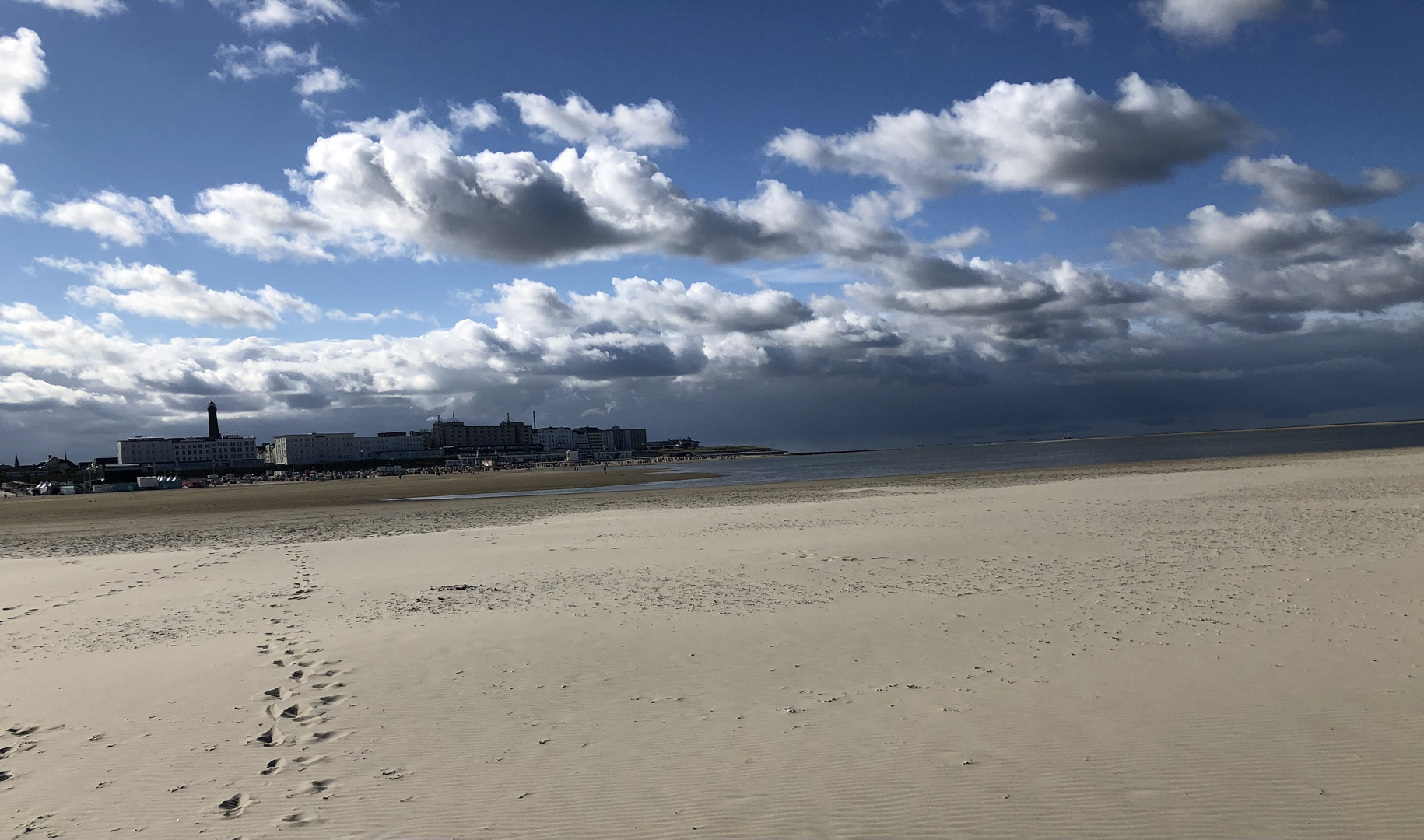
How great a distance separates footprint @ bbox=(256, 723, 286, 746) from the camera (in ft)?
20.7

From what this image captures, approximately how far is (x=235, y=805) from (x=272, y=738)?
1292mm

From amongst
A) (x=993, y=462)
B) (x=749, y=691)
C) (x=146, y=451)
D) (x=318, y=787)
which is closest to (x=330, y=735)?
(x=318, y=787)

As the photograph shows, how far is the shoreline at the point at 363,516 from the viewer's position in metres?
23.5

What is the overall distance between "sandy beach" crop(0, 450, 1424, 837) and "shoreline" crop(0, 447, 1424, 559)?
7684 mm

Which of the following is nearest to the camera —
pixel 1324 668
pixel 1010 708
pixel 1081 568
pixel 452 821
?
pixel 452 821

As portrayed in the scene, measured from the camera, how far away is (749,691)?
726 centimetres

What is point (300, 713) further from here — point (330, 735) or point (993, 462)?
point (993, 462)

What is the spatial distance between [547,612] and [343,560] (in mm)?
8773

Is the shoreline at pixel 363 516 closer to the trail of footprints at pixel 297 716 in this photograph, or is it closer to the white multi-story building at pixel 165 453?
the trail of footprints at pixel 297 716

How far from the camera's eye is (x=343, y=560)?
17109 millimetres

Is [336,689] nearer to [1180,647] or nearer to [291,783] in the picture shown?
[291,783]

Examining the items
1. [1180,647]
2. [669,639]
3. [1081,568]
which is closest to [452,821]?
[669,639]

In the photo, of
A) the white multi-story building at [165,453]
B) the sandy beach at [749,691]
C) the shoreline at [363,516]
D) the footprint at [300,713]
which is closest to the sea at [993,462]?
the shoreline at [363,516]

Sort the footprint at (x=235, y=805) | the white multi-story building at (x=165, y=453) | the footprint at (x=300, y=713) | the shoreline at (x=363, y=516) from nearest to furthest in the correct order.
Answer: the footprint at (x=235, y=805) < the footprint at (x=300, y=713) < the shoreline at (x=363, y=516) < the white multi-story building at (x=165, y=453)
